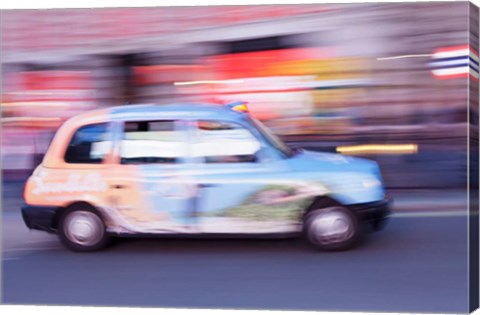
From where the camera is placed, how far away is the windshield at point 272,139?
7.20 metres

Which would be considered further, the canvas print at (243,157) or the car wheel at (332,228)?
the car wheel at (332,228)

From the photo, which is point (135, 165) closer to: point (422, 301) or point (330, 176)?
point (330, 176)

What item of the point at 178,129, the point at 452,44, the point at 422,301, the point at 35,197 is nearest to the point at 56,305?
the point at 35,197

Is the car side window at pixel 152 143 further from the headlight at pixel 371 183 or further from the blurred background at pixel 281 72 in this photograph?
the headlight at pixel 371 183

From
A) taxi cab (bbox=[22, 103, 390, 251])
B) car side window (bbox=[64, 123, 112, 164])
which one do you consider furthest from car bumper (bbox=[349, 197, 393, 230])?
car side window (bbox=[64, 123, 112, 164])

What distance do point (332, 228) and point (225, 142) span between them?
3.76 feet

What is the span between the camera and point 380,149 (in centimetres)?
702

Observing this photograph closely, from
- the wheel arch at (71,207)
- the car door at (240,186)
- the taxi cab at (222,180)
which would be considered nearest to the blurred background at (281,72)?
the taxi cab at (222,180)

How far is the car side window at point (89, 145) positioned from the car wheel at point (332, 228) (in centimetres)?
183

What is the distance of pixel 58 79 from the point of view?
7.39 meters

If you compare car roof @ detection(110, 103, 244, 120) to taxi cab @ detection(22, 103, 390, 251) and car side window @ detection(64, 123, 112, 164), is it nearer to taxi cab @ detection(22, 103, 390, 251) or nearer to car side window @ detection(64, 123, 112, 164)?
taxi cab @ detection(22, 103, 390, 251)

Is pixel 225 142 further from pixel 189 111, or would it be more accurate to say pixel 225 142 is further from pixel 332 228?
pixel 332 228

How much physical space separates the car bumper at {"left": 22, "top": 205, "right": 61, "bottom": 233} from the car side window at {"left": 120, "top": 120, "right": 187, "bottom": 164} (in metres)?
0.82

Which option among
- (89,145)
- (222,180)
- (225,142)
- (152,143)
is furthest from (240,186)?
(89,145)
